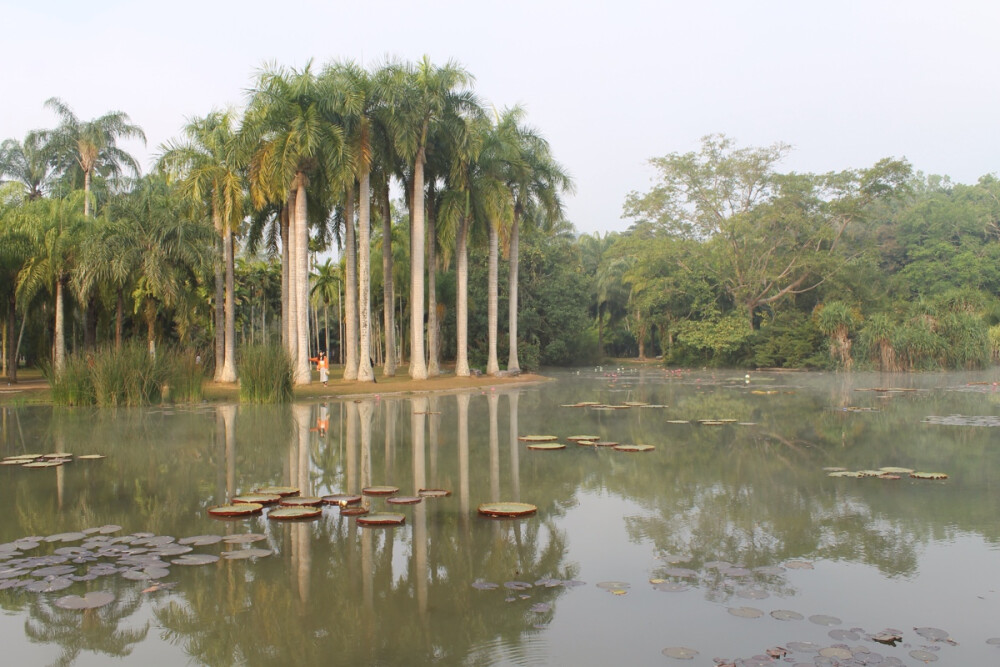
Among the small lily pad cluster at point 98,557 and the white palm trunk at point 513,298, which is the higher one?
the white palm trunk at point 513,298

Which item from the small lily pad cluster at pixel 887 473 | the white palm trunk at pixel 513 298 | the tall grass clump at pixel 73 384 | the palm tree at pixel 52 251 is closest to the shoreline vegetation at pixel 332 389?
the tall grass clump at pixel 73 384

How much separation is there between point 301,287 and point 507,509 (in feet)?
64.6

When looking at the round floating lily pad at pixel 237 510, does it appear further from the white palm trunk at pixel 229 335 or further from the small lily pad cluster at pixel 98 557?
the white palm trunk at pixel 229 335

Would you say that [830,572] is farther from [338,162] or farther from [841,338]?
[841,338]

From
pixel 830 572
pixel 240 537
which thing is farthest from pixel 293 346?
pixel 830 572

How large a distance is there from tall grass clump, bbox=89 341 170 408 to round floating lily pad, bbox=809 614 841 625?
17.9 m

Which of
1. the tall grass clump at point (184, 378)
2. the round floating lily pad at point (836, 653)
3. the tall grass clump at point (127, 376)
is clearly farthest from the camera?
the tall grass clump at point (184, 378)

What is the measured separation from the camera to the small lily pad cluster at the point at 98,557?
5.68 m

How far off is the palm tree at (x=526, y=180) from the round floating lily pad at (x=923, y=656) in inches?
1195

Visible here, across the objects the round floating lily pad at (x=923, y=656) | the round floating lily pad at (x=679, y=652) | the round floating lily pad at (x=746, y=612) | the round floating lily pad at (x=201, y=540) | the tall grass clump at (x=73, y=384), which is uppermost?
the tall grass clump at (x=73, y=384)

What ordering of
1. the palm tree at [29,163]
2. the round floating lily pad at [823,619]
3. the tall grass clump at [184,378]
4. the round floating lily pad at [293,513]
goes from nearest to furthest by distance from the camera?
the round floating lily pad at [823,619], the round floating lily pad at [293,513], the tall grass clump at [184,378], the palm tree at [29,163]

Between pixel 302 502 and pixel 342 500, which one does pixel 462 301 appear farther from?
pixel 302 502

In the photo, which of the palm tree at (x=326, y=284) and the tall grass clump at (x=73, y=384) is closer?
the tall grass clump at (x=73, y=384)

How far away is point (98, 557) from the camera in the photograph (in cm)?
637
